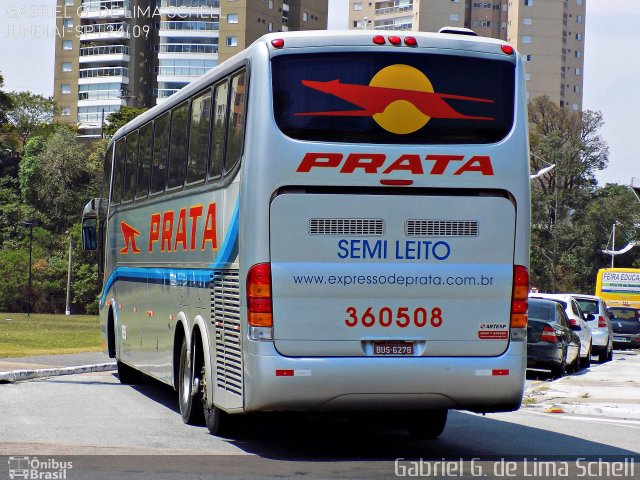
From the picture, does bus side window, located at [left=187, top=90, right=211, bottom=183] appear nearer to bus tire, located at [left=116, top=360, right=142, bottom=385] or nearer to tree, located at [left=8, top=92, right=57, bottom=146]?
bus tire, located at [left=116, top=360, right=142, bottom=385]

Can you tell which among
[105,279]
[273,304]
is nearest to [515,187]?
[273,304]

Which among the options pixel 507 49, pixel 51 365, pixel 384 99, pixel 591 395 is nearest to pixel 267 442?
pixel 384 99

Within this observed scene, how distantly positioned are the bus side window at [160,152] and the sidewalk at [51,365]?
519 centimetres

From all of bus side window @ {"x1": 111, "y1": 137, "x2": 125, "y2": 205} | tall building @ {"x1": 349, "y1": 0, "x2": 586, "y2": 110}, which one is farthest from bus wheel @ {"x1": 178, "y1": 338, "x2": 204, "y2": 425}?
tall building @ {"x1": 349, "y1": 0, "x2": 586, "y2": 110}

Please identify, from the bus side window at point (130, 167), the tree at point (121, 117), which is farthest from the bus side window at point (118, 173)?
the tree at point (121, 117)

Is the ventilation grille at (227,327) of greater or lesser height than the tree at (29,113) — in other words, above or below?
below

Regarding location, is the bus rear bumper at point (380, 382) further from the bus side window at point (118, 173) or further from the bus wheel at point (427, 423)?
the bus side window at point (118, 173)

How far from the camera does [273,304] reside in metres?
11.1

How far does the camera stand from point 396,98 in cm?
1136

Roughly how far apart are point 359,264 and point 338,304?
0.40 meters

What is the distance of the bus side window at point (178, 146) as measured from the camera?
14.3 metres

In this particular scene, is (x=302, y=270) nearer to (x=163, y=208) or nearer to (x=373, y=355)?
(x=373, y=355)

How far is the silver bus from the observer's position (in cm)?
1113

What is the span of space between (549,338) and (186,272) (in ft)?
40.3
